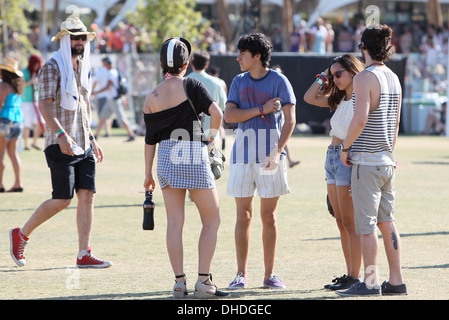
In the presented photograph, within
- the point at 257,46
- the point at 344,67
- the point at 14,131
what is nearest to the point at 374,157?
the point at 344,67

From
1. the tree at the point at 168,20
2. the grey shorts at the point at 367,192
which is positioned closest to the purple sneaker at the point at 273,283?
the grey shorts at the point at 367,192

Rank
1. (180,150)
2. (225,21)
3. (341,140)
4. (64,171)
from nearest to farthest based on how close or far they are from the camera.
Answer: (180,150), (341,140), (64,171), (225,21)

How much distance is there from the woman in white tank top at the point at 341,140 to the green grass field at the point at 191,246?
35 centimetres

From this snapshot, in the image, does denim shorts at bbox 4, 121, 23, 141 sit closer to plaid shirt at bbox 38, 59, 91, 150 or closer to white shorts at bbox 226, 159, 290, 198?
plaid shirt at bbox 38, 59, 91, 150

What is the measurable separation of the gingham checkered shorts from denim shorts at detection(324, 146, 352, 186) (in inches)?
38.9

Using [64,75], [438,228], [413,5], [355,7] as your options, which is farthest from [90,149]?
[413,5]

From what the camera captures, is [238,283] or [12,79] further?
[12,79]

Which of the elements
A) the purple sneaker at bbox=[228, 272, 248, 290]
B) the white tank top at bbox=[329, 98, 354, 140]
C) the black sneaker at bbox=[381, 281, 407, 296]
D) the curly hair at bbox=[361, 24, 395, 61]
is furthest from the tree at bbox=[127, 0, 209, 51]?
the black sneaker at bbox=[381, 281, 407, 296]

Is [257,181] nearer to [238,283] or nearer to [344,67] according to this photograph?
[238,283]

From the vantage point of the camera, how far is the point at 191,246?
8.41 m

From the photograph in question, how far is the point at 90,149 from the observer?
7562mm

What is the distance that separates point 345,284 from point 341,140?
1101 millimetres

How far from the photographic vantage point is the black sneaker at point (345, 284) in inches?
253

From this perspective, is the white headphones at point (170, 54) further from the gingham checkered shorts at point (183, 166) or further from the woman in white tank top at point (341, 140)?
the woman in white tank top at point (341, 140)
